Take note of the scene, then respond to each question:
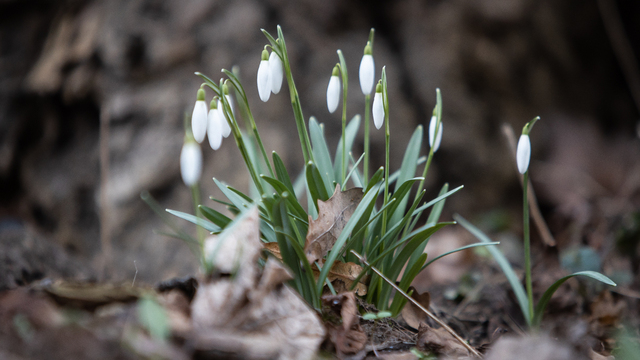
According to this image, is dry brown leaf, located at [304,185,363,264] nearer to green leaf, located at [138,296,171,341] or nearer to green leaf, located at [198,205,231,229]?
green leaf, located at [198,205,231,229]

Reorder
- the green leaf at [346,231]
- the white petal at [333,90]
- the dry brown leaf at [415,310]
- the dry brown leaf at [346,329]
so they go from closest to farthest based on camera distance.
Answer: the dry brown leaf at [346,329], the green leaf at [346,231], the white petal at [333,90], the dry brown leaf at [415,310]

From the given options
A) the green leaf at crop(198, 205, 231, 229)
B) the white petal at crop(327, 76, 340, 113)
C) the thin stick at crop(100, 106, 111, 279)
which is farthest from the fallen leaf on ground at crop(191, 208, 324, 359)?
the thin stick at crop(100, 106, 111, 279)

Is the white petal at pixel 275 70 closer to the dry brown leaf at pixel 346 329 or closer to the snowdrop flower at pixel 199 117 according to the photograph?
the snowdrop flower at pixel 199 117

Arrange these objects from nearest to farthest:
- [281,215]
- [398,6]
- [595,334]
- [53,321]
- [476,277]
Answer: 1. [53,321]
2. [281,215]
3. [595,334]
4. [476,277]
5. [398,6]

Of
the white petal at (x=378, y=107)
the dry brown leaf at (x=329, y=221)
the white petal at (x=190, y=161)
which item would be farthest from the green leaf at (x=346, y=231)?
the white petal at (x=190, y=161)

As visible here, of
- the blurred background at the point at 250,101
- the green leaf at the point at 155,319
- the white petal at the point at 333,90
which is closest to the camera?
the green leaf at the point at 155,319

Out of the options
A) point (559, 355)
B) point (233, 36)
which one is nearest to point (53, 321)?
point (559, 355)

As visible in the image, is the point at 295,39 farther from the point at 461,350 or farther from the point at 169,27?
the point at 461,350
